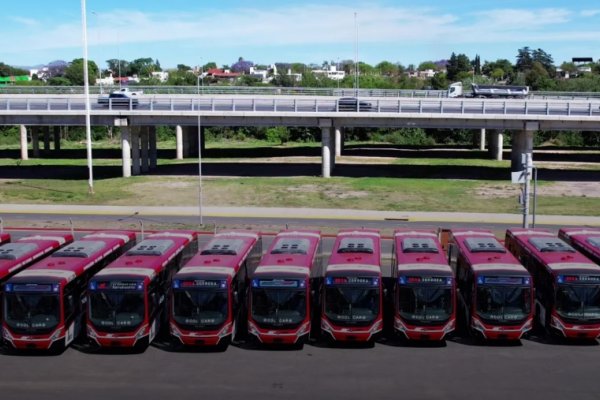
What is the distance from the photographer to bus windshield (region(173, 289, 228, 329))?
18953 millimetres

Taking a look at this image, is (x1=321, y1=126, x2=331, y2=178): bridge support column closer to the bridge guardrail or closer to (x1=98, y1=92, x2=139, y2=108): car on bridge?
the bridge guardrail

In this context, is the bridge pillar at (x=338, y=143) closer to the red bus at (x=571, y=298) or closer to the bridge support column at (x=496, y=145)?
the bridge support column at (x=496, y=145)

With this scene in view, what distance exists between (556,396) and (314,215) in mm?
26359

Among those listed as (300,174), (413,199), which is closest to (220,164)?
(300,174)

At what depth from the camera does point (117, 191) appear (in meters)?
51.5

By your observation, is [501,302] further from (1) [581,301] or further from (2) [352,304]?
(2) [352,304]

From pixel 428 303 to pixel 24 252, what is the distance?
1264 cm

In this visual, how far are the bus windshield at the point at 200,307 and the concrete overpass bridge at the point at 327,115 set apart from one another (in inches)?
1529

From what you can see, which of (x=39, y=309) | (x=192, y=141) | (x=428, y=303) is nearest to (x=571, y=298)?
(x=428, y=303)

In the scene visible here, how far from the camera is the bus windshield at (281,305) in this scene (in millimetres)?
19109

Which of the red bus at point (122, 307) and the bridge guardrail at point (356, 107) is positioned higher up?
the bridge guardrail at point (356, 107)

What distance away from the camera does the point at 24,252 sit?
73.9 feet

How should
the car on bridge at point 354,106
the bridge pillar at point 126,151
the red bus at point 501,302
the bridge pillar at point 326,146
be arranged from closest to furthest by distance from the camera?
the red bus at point 501,302 < the car on bridge at point 354,106 < the bridge pillar at point 326,146 < the bridge pillar at point 126,151

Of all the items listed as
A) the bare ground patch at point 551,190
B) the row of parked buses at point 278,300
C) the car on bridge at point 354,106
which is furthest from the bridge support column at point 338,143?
the row of parked buses at point 278,300
